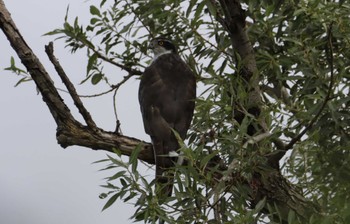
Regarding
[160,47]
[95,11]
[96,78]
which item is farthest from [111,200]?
[160,47]

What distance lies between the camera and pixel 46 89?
601 centimetres

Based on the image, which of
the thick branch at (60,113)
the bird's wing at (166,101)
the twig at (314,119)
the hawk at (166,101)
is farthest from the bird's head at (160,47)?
the twig at (314,119)

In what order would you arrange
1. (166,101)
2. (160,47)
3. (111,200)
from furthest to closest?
(160,47)
(166,101)
(111,200)

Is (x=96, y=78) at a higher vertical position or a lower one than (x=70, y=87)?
higher

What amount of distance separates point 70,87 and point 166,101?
1.35 m

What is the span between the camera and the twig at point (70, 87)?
19.1ft

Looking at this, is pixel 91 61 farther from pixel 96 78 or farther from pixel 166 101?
pixel 166 101

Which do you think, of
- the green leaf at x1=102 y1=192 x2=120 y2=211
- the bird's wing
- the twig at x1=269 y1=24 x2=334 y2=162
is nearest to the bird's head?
the bird's wing

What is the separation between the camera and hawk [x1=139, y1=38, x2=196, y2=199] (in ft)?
21.7

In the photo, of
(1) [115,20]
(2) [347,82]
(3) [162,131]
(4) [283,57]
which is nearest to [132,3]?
(1) [115,20]

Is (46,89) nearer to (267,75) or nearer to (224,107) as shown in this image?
(224,107)

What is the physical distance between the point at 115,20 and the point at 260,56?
5.24 ft

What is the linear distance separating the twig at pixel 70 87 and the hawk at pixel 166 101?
2.16 feet

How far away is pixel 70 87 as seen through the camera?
5.91 meters
